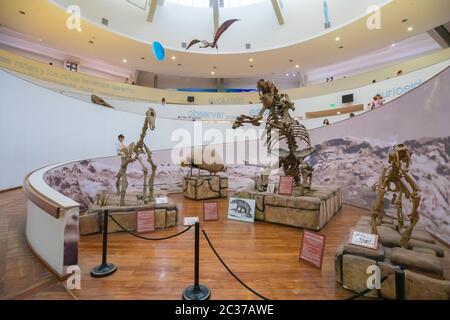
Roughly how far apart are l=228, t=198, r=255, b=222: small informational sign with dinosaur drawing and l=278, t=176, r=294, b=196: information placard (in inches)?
23.6

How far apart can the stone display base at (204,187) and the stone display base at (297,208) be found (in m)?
1.85

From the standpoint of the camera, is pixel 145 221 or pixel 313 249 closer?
pixel 313 249

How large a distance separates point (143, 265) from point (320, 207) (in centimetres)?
280

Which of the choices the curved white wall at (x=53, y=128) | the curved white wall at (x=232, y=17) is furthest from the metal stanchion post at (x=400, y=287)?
the curved white wall at (x=232, y=17)

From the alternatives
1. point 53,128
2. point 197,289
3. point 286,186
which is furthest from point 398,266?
point 53,128

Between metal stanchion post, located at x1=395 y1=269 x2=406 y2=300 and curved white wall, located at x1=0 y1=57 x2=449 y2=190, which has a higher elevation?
curved white wall, located at x1=0 y1=57 x2=449 y2=190

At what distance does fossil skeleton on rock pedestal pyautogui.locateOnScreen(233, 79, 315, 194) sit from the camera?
393 cm

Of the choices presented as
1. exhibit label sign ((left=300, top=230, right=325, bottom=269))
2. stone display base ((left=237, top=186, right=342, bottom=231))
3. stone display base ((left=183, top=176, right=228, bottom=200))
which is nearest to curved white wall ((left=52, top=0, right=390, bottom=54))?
stone display base ((left=183, top=176, right=228, bottom=200))

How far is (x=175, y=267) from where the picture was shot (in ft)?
7.66

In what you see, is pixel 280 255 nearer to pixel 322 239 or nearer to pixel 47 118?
pixel 322 239

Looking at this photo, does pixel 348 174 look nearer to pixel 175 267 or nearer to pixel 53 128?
pixel 175 267

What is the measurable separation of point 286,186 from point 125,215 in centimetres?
286

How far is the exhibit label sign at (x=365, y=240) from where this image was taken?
1940 mm

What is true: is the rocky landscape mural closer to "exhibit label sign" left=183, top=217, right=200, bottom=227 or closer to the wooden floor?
the wooden floor
